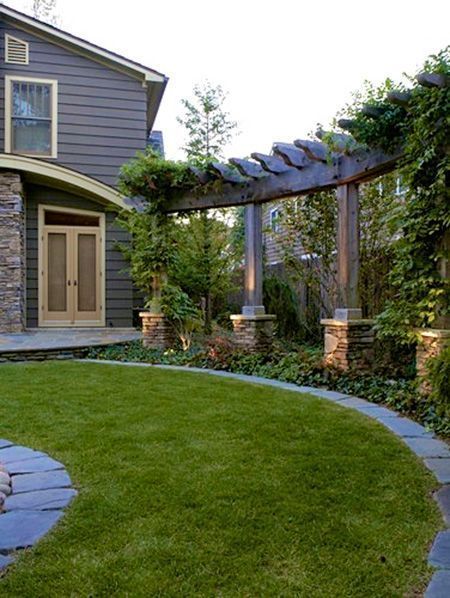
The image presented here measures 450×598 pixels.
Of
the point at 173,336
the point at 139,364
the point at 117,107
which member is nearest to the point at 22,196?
the point at 117,107

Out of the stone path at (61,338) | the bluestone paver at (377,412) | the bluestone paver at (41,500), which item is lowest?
the bluestone paver at (41,500)

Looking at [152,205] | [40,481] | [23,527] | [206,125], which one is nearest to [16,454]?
[40,481]

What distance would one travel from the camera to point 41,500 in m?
2.37

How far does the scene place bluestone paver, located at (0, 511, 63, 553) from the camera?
6.44ft

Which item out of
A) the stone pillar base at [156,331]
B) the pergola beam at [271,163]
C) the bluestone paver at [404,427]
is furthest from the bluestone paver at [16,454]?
the stone pillar base at [156,331]

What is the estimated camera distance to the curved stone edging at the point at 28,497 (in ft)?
6.58

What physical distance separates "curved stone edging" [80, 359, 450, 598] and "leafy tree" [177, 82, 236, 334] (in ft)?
12.0

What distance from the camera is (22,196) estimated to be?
9.15m

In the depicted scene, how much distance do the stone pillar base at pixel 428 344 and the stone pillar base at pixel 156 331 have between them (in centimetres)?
421

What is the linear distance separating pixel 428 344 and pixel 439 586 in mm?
2715

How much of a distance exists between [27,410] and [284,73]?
10.5 m

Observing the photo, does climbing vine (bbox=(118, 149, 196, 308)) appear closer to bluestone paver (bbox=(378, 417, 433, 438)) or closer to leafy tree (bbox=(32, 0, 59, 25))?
bluestone paver (bbox=(378, 417, 433, 438))

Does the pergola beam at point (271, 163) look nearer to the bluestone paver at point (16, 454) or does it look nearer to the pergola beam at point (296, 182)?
Result: the pergola beam at point (296, 182)

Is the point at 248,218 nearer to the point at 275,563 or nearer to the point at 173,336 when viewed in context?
the point at 173,336
